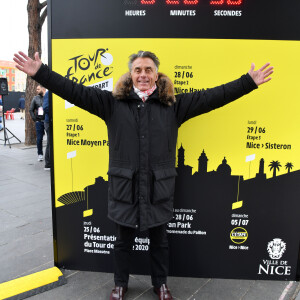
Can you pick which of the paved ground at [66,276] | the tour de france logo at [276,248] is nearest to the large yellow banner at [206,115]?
the tour de france logo at [276,248]

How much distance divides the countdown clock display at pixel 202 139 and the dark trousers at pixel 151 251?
37 cm

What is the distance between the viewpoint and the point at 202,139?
289 centimetres

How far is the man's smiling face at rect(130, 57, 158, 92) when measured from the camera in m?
2.40

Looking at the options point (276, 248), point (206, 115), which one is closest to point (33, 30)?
point (206, 115)

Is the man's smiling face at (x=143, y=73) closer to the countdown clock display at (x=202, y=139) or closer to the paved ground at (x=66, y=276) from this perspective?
the countdown clock display at (x=202, y=139)

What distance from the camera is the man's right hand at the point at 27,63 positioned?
7.28 feet

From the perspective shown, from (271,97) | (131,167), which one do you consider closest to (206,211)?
(131,167)

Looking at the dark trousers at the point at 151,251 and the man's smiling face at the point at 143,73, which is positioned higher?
the man's smiling face at the point at 143,73

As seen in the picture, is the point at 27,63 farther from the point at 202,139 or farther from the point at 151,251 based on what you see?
the point at 151,251

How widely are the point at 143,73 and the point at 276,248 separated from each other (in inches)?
83.2

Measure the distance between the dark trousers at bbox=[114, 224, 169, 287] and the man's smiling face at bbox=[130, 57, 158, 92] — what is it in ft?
3.84

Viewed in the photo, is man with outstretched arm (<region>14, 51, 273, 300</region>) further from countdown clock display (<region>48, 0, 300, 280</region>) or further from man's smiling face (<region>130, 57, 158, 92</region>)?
countdown clock display (<region>48, 0, 300, 280</region>)

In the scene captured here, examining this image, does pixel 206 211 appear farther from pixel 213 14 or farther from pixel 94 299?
pixel 213 14

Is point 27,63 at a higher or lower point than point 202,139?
higher
